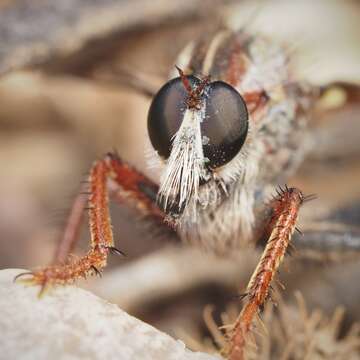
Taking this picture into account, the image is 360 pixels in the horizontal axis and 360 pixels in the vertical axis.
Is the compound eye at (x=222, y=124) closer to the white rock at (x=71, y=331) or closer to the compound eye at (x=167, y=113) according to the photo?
the compound eye at (x=167, y=113)

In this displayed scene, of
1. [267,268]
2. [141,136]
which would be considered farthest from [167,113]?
[141,136]

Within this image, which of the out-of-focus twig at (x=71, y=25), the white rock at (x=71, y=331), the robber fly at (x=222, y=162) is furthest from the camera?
the out-of-focus twig at (x=71, y=25)

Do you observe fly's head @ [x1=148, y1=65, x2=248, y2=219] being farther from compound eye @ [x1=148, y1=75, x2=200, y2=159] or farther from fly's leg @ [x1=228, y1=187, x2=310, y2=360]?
fly's leg @ [x1=228, y1=187, x2=310, y2=360]

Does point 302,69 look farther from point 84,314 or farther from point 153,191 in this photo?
point 84,314

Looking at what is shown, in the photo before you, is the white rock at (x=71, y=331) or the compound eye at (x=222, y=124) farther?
the compound eye at (x=222, y=124)

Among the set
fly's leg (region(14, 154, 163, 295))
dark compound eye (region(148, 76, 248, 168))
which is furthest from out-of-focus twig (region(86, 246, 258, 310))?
dark compound eye (region(148, 76, 248, 168))

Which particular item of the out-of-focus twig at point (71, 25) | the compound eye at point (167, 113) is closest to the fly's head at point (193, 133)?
the compound eye at point (167, 113)

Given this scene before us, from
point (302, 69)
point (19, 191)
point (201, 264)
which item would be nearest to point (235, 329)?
point (201, 264)
